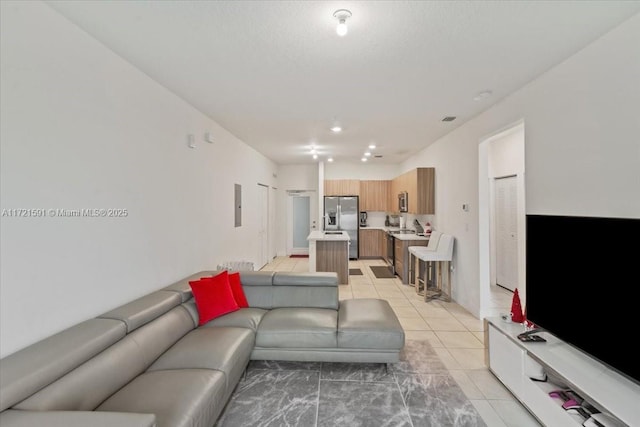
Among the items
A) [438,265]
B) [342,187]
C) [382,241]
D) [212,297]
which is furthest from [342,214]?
[212,297]

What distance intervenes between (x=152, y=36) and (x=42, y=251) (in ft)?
5.29

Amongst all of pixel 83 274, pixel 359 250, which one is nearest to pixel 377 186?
pixel 359 250

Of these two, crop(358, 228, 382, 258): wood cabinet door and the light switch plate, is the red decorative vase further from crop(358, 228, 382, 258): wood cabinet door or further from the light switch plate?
crop(358, 228, 382, 258): wood cabinet door

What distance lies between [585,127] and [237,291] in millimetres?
3492

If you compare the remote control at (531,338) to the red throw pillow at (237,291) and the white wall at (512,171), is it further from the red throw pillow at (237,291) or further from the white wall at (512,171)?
the red throw pillow at (237,291)

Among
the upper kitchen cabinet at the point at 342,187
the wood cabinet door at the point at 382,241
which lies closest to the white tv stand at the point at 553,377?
the wood cabinet door at the point at 382,241

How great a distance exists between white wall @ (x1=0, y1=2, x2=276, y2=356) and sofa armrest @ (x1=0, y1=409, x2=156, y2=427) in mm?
484

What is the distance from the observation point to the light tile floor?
231 centimetres

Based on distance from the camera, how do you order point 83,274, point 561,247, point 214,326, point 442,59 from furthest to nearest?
point 214,326 → point 442,59 → point 561,247 → point 83,274

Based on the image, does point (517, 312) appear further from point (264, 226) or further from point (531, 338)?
point (264, 226)

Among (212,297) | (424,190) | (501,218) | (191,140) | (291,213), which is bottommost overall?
(212,297)

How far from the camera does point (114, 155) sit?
2365 millimetres

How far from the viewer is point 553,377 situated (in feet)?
7.29

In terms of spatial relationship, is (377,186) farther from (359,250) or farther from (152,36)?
(152,36)
